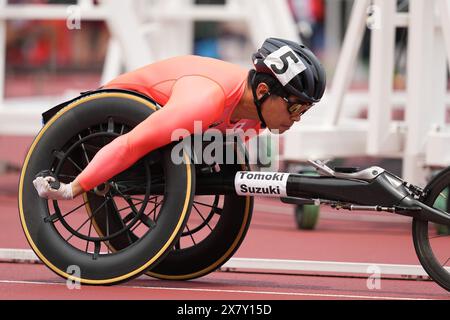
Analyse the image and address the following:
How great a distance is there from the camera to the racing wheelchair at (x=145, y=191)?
658 cm

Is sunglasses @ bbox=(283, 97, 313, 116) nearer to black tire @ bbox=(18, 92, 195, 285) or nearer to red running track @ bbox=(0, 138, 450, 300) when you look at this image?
black tire @ bbox=(18, 92, 195, 285)

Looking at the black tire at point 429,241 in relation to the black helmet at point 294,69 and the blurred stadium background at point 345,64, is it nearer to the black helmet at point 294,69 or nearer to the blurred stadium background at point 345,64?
the black helmet at point 294,69

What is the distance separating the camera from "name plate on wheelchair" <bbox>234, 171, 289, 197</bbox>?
6789 millimetres

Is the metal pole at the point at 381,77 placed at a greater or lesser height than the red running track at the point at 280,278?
greater

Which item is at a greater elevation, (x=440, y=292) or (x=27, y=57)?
(x=27, y=57)

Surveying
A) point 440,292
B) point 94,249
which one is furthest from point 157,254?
point 440,292

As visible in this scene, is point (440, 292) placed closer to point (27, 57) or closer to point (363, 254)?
point (363, 254)

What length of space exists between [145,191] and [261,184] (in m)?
0.61

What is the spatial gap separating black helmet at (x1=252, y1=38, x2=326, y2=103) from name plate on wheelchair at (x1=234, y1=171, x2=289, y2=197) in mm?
433

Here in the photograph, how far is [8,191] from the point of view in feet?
42.5

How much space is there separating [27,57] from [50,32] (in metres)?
1.53

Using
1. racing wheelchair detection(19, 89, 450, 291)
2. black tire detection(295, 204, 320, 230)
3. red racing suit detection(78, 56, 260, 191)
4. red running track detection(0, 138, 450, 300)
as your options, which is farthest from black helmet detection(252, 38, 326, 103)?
black tire detection(295, 204, 320, 230)

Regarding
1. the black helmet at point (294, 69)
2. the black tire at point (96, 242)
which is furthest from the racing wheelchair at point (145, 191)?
the black helmet at point (294, 69)

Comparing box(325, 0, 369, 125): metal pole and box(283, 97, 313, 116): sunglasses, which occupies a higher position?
box(325, 0, 369, 125): metal pole
